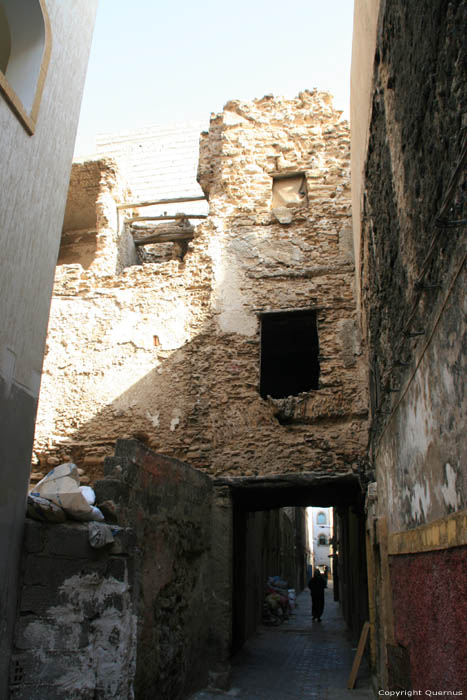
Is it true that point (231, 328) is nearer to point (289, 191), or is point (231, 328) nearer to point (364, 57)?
point (289, 191)

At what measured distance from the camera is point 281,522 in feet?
67.3

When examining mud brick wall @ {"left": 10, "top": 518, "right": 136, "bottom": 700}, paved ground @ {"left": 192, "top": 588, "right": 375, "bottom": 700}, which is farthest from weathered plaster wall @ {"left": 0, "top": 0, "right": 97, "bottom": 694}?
paved ground @ {"left": 192, "top": 588, "right": 375, "bottom": 700}

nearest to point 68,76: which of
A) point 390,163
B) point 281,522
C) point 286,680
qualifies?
point 390,163

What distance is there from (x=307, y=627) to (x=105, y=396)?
875 centimetres

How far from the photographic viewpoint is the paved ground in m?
7.00

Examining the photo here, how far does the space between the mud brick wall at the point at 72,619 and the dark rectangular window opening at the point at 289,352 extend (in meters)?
5.49

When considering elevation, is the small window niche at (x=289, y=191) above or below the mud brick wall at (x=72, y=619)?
above

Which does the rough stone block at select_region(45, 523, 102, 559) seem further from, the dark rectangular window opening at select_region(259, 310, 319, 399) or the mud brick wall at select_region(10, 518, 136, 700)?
the dark rectangular window opening at select_region(259, 310, 319, 399)

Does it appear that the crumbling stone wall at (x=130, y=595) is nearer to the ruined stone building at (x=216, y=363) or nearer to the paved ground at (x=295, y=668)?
the ruined stone building at (x=216, y=363)

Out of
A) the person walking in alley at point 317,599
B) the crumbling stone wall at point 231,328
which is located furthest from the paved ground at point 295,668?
the crumbling stone wall at point 231,328

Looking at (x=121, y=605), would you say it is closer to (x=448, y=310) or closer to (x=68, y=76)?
(x=448, y=310)

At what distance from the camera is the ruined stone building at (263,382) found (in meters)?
A: 2.79

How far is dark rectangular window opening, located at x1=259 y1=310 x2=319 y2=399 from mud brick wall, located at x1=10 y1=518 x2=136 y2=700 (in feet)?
18.0

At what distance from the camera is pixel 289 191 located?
9.86 meters
